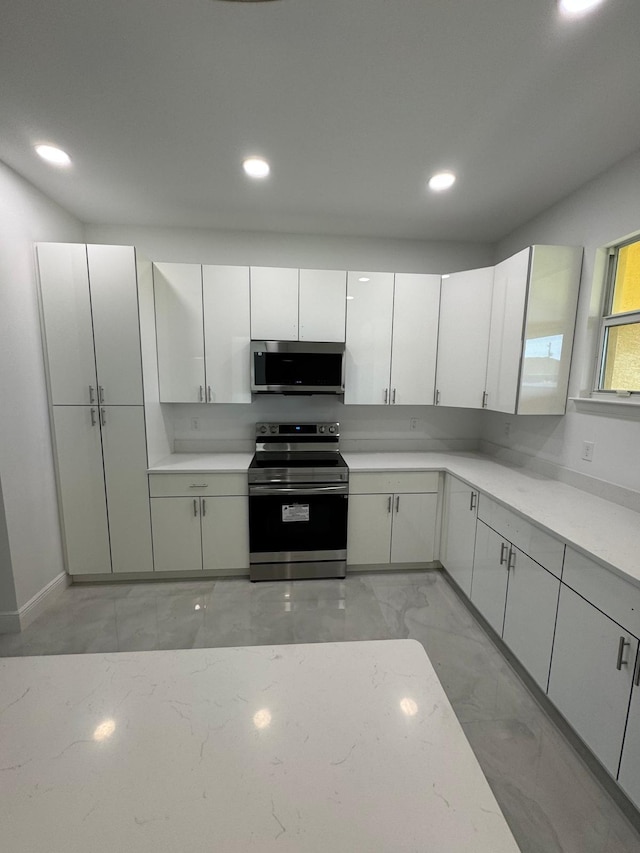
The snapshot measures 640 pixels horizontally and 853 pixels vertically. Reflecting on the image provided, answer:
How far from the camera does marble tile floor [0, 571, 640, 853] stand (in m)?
1.33

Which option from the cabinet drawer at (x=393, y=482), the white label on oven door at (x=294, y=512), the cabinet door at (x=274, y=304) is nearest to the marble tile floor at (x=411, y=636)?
the white label on oven door at (x=294, y=512)

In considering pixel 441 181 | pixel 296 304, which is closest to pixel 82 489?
pixel 296 304

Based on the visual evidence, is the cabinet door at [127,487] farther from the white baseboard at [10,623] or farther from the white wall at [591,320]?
the white wall at [591,320]

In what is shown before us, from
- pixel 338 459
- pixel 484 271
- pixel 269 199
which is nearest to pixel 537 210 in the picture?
pixel 484 271

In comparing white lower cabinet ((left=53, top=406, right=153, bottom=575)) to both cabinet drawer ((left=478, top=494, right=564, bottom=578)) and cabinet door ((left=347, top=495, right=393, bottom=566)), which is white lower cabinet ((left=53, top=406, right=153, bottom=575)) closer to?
cabinet door ((left=347, top=495, right=393, bottom=566))

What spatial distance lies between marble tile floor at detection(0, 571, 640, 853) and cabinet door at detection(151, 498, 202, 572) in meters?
0.17

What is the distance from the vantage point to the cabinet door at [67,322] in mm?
2264

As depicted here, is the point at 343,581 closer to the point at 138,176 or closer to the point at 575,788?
the point at 575,788

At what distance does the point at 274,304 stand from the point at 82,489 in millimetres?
1937

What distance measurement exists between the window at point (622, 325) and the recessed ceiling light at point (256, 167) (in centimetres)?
205

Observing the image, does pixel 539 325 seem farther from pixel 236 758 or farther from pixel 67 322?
pixel 67 322

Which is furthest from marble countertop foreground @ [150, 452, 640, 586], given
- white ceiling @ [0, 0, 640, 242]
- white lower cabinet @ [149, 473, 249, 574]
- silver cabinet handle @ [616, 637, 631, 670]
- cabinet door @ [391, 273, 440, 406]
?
white ceiling @ [0, 0, 640, 242]

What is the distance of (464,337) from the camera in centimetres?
273

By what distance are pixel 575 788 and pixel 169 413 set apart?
318cm
